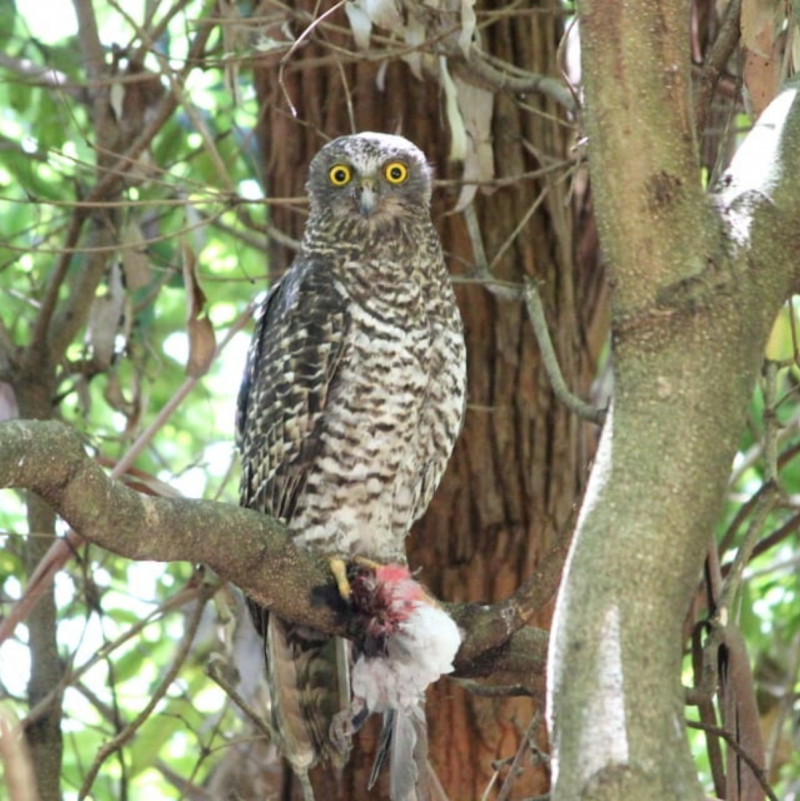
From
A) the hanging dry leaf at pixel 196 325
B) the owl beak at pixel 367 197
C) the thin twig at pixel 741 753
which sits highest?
the owl beak at pixel 367 197

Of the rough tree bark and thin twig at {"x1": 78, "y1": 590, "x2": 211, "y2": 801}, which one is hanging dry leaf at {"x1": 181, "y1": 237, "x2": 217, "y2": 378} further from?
the rough tree bark

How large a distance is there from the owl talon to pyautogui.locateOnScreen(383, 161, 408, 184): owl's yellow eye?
102 centimetres

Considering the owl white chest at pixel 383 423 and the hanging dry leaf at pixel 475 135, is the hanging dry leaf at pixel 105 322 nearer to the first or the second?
the owl white chest at pixel 383 423

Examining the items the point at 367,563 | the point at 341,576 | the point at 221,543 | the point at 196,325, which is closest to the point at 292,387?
the point at 196,325

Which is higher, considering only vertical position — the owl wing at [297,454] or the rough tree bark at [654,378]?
the owl wing at [297,454]

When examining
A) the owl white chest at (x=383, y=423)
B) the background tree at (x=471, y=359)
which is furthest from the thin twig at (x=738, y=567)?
the owl white chest at (x=383, y=423)

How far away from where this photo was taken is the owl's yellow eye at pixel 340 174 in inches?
145

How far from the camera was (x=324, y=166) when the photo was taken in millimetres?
3721

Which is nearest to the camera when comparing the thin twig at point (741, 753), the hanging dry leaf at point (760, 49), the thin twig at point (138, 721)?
the hanging dry leaf at point (760, 49)

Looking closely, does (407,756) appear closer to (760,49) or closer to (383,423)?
(383,423)

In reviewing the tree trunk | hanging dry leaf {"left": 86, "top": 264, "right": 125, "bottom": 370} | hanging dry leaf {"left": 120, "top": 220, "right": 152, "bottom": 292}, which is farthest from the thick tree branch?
hanging dry leaf {"left": 120, "top": 220, "right": 152, "bottom": 292}

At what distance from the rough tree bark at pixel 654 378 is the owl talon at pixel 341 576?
4.39 ft

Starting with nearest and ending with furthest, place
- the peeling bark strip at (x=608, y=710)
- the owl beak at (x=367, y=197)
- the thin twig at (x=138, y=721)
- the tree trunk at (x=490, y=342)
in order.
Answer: the peeling bark strip at (x=608, y=710) → the thin twig at (x=138, y=721) → the owl beak at (x=367, y=197) → the tree trunk at (x=490, y=342)

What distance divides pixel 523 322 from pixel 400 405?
2.59ft
